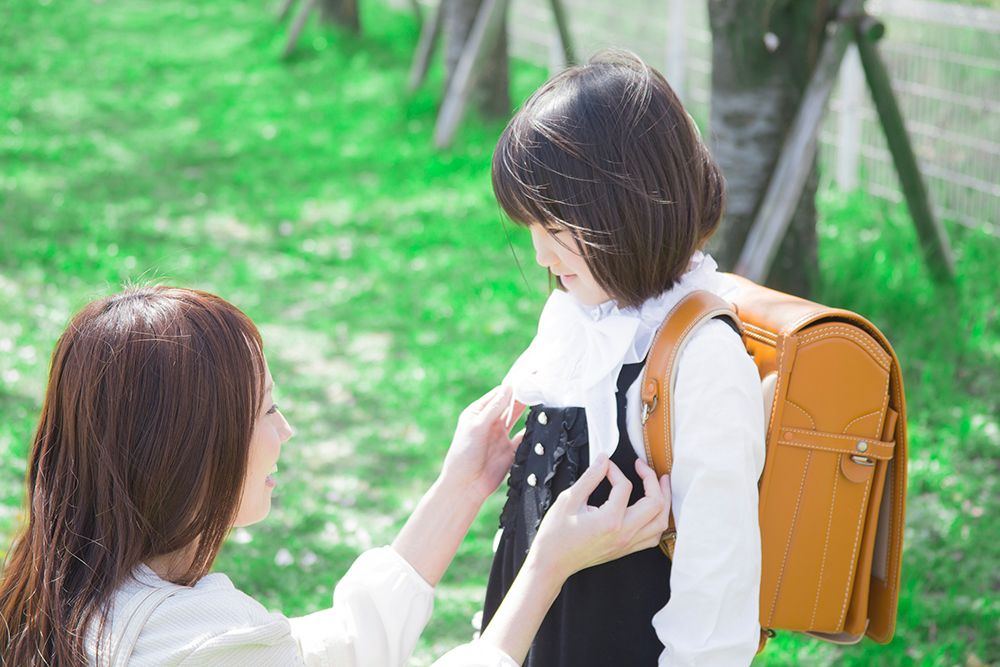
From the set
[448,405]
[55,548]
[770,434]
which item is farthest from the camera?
[448,405]

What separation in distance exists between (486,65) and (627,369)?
6265 millimetres

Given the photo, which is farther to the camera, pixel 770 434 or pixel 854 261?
pixel 854 261

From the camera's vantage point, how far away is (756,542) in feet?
5.50

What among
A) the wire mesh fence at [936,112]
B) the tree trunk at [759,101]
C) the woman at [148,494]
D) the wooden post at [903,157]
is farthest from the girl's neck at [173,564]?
the wire mesh fence at [936,112]

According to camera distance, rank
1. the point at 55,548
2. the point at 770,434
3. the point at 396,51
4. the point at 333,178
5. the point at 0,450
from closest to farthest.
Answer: the point at 55,548 → the point at 770,434 → the point at 0,450 → the point at 333,178 → the point at 396,51

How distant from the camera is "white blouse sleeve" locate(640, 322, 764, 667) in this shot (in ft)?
5.35

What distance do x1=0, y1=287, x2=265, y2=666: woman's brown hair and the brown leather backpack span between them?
61cm

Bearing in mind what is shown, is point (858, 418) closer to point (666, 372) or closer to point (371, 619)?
point (666, 372)

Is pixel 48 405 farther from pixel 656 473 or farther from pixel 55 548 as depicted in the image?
pixel 656 473

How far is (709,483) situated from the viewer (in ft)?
5.42

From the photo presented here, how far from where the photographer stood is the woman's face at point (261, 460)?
64.9 inches

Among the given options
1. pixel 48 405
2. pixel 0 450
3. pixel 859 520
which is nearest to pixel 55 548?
pixel 48 405

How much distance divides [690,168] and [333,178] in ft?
19.7

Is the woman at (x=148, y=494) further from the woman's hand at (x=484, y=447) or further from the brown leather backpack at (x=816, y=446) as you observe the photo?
the woman's hand at (x=484, y=447)
